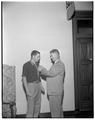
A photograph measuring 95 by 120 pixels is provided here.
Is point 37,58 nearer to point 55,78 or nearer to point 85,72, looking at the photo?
point 55,78

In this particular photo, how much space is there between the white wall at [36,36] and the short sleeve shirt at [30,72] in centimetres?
6

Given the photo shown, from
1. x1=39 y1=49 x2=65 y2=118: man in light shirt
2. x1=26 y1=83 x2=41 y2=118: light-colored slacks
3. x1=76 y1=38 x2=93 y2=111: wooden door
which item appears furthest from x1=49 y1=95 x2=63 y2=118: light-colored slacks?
x1=76 y1=38 x2=93 y2=111: wooden door

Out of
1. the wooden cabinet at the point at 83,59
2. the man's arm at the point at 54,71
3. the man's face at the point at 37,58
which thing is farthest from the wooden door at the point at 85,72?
the man's face at the point at 37,58

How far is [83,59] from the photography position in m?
2.36

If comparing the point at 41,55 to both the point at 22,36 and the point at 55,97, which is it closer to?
the point at 22,36

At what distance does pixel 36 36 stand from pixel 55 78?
0.61 metres

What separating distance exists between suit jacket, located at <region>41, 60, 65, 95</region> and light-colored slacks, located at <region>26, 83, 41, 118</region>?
157 millimetres

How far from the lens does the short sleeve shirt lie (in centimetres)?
228

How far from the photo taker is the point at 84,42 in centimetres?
236

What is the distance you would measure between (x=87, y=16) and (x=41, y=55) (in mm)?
814

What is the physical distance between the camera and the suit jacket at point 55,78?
2.30 m

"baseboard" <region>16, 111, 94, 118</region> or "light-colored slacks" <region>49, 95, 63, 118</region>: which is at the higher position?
"light-colored slacks" <region>49, 95, 63, 118</region>

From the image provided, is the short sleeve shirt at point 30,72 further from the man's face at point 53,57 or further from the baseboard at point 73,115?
the baseboard at point 73,115

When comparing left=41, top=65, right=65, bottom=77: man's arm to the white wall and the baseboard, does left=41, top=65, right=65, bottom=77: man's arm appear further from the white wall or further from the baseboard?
the baseboard
